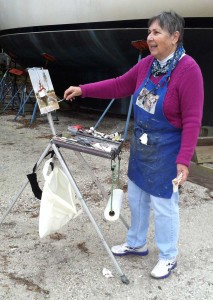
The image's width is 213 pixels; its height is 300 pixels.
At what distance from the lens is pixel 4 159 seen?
183 inches

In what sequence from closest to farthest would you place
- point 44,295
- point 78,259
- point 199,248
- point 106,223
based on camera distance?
point 44,295, point 78,259, point 199,248, point 106,223

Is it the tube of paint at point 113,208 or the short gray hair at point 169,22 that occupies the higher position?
the short gray hair at point 169,22

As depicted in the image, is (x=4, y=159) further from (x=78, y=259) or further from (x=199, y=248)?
(x=199, y=248)

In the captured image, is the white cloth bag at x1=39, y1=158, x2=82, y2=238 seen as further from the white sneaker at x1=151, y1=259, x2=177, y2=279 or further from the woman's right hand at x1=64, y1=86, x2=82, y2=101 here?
the white sneaker at x1=151, y1=259, x2=177, y2=279

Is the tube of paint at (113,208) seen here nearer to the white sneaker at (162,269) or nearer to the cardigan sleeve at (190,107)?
the white sneaker at (162,269)

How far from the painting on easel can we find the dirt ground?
3.26ft

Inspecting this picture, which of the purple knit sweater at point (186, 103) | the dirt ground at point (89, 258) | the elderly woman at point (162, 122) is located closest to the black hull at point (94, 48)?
the dirt ground at point (89, 258)

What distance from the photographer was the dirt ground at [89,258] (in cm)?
232

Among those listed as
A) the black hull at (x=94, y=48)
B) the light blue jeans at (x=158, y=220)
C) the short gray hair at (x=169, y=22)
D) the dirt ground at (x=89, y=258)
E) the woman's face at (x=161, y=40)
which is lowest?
the dirt ground at (x=89, y=258)

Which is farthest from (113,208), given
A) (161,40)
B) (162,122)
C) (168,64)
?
(161,40)

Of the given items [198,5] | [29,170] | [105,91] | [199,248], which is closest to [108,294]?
[199,248]

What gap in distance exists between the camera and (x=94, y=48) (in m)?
5.71

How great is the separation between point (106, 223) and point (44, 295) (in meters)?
0.99

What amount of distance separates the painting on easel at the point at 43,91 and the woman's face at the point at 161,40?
71 cm
